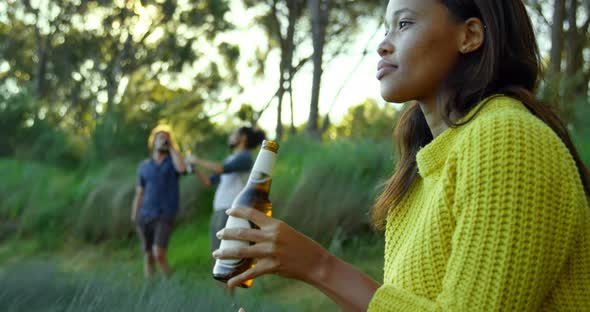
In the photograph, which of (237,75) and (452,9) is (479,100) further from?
(237,75)

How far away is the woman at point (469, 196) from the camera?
3.27ft

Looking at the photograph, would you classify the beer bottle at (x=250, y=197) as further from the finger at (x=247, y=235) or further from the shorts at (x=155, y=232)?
the shorts at (x=155, y=232)

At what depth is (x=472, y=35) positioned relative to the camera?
4.31 feet

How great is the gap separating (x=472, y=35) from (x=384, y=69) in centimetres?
17

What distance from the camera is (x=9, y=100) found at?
11.8 metres

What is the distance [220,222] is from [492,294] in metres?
4.87

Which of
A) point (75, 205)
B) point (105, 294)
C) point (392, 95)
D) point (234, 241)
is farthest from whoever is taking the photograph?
point (75, 205)

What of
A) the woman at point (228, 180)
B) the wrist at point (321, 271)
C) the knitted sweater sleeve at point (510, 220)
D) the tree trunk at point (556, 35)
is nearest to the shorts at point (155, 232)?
the woman at point (228, 180)

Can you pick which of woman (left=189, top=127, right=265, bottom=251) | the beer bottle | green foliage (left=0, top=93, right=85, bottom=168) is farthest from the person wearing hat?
the beer bottle

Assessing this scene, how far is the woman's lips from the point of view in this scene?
52.9 inches

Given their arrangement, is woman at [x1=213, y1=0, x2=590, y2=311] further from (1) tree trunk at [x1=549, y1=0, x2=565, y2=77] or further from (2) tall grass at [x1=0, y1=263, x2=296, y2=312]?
(1) tree trunk at [x1=549, y1=0, x2=565, y2=77]

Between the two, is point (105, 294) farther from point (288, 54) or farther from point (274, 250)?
point (288, 54)

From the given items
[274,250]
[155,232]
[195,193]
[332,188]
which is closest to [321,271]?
[274,250]

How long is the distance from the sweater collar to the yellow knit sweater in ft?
0.20
